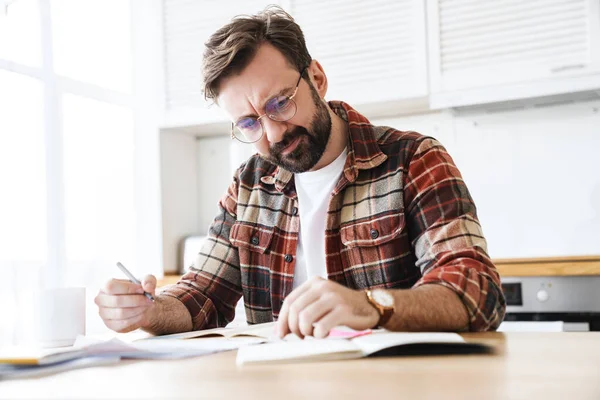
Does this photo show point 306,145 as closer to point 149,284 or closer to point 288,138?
point 288,138

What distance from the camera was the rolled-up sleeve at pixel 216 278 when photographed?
158cm

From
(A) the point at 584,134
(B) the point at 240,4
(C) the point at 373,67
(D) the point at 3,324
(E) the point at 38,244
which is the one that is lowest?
(D) the point at 3,324

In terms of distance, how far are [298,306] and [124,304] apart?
0.49 m

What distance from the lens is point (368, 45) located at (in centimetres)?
302

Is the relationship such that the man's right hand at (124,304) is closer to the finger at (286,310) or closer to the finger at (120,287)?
the finger at (120,287)

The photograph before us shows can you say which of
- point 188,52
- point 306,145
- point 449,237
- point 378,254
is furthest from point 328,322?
point 188,52

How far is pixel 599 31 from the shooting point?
8.66 feet

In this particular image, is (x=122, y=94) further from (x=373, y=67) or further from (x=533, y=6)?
(x=533, y=6)

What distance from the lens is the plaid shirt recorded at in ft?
4.41

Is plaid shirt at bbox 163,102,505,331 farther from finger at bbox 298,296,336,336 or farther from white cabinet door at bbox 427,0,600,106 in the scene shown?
white cabinet door at bbox 427,0,600,106

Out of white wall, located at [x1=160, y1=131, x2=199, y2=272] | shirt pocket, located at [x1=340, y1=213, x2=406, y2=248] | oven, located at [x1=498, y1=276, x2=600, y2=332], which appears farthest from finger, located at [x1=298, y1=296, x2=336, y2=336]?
white wall, located at [x1=160, y1=131, x2=199, y2=272]

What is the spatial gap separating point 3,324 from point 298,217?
1.47m

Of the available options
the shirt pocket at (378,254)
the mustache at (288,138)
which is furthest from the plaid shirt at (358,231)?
the mustache at (288,138)

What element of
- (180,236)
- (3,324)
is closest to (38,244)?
(3,324)
